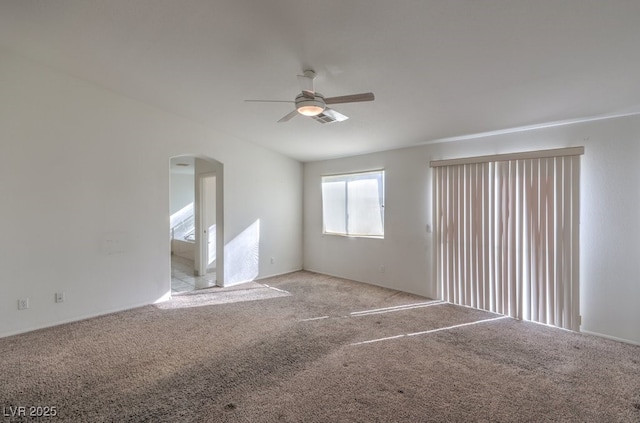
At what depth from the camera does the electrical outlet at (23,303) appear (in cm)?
328

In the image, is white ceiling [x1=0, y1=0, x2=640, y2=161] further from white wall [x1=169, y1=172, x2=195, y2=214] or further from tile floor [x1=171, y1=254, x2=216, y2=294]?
white wall [x1=169, y1=172, x2=195, y2=214]

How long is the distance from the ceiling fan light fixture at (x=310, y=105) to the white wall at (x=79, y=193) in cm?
270

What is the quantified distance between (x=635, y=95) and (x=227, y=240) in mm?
5527

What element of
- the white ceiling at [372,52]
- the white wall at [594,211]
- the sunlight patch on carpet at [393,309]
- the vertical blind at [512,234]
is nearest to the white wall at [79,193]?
the white ceiling at [372,52]

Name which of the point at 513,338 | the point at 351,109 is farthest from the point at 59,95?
the point at 513,338

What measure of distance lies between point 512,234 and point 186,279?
18.6ft

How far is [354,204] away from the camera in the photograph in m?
5.70

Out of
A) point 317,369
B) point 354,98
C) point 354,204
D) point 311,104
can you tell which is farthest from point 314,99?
point 354,204

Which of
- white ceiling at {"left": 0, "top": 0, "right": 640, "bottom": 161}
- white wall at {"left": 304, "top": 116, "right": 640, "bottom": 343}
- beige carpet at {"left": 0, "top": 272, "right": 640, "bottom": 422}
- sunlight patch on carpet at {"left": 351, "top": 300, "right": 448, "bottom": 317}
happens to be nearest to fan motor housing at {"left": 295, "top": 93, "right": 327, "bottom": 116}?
white ceiling at {"left": 0, "top": 0, "right": 640, "bottom": 161}

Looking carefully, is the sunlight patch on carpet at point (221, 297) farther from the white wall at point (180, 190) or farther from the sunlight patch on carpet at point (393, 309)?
the white wall at point (180, 190)

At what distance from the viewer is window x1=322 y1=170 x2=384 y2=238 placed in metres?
5.34

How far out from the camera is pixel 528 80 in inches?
104

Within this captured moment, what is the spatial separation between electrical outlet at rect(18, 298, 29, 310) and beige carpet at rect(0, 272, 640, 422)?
0.32 m

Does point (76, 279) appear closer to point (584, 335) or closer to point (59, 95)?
point (59, 95)
